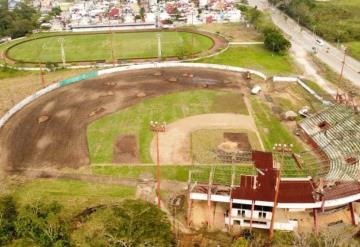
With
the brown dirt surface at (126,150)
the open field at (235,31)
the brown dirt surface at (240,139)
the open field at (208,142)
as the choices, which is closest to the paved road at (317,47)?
the open field at (235,31)

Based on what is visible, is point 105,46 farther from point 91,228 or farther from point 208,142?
point 91,228

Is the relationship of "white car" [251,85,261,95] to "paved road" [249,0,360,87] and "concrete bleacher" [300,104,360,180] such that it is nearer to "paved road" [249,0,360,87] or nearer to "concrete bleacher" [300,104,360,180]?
"concrete bleacher" [300,104,360,180]

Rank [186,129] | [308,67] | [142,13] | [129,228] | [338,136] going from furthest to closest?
[142,13]
[308,67]
[186,129]
[338,136]
[129,228]

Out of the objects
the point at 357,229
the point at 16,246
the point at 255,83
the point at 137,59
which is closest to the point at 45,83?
the point at 137,59

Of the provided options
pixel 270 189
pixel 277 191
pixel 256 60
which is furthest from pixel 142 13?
pixel 277 191

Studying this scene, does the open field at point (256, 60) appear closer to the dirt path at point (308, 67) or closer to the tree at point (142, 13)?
the dirt path at point (308, 67)

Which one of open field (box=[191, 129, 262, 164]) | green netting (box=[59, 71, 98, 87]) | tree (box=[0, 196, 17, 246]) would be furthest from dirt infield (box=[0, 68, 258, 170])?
open field (box=[191, 129, 262, 164])
